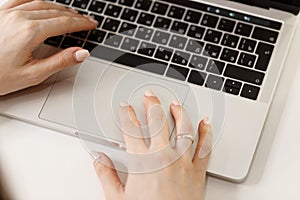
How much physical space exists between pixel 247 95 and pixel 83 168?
0.77ft

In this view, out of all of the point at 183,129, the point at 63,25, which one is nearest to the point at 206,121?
the point at 183,129

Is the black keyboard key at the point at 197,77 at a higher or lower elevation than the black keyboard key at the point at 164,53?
lower

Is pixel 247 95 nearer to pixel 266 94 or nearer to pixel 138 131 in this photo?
pixel 266 94

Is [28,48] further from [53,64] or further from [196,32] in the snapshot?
[196,32]

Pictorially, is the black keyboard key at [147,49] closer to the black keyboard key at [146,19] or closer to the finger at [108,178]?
the black keyboard key at [146,19]

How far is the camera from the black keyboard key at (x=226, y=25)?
0.86 m

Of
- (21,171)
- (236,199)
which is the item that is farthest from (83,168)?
(236,199)

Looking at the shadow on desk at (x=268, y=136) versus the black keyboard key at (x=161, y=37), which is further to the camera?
the black keyboard key at (x=161, y=37)

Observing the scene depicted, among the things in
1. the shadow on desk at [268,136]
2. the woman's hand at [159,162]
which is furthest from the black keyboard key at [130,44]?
the shadow on desk at [268,136]

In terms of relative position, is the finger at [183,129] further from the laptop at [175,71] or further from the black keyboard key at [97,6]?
the black keyboard key at [97,6]

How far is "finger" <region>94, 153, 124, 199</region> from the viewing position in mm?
720

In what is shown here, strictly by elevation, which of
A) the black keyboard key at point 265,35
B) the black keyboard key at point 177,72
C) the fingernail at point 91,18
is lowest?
the black keyboard key at point 177,72

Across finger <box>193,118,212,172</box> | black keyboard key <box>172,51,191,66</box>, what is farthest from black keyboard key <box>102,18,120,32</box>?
finger <box>193,118,212,172</box>

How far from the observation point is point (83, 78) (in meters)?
0.83
